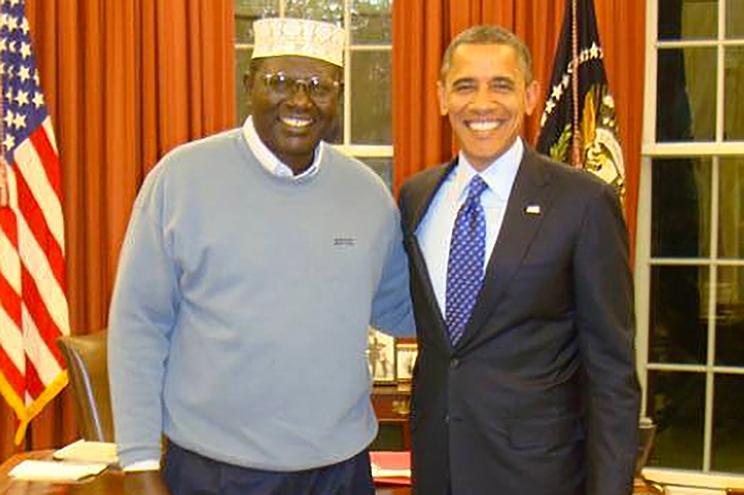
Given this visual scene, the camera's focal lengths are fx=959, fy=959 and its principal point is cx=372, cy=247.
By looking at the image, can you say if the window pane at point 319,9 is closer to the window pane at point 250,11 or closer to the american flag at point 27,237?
the window pane at point 250,11

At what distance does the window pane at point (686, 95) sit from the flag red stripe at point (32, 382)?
Answer: 2.77 metres

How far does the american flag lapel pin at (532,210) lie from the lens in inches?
73.6

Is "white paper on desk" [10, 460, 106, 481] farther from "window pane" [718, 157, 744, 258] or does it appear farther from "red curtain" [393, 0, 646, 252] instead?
"window pane" [718, 157, 744, 258]

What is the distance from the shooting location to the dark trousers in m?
1.89

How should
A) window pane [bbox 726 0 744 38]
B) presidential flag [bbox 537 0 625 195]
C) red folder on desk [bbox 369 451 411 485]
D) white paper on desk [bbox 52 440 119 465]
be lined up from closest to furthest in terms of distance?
1. red folder on desk [bbox 369 451 411 485]
2. white paper on desk [bbox 52 440 119 465]
3. presidential flag [bbox 537 0 625 195]
4. window pane [bbox 726 0 744 38]

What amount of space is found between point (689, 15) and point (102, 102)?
256cm

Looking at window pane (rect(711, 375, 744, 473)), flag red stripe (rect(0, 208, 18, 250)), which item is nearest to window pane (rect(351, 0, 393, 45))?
flag red stripe (rect(0, 208, 18, 250))

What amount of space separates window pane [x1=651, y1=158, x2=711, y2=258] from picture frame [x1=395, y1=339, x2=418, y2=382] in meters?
1.18

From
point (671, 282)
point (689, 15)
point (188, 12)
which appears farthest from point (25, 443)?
point (689, 15)

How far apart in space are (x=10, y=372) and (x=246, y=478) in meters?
2.16

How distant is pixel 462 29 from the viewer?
12.9 feet

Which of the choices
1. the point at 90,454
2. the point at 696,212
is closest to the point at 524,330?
the point at 90,454

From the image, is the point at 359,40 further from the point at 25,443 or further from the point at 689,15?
the point at 25,443

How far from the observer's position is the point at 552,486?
6.17 feet
